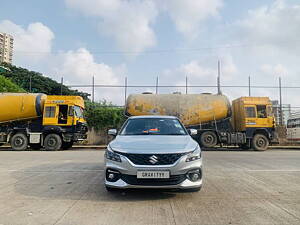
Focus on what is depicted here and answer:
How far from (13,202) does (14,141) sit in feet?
40.4

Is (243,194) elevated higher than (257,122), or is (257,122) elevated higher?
(257,122)

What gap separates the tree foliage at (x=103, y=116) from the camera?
2045 cm

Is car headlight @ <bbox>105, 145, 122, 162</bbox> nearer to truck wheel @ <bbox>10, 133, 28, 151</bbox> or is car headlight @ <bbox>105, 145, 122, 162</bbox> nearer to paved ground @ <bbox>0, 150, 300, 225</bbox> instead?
paved ground @ <bbox>0, 150, 300, 225</bbox>

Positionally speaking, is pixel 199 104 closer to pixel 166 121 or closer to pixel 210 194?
pixel 166 121

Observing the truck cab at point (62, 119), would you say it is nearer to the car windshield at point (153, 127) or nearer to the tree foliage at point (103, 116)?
the tree foliage at point (103, 116)

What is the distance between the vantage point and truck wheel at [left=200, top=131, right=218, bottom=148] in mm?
14549

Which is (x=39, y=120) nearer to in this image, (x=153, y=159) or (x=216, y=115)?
(x=216, y=115)

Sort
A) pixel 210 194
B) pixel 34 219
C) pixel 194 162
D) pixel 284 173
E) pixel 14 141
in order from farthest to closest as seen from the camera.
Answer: pixel 14 141 < pixel 284 173 < pixel 210 194 < pixel 194 162 < pixel 34 219

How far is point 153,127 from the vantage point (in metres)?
5.36

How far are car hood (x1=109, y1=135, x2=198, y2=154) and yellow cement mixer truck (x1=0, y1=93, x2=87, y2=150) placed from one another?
429 inches

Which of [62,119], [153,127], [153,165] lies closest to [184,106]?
[62,119]

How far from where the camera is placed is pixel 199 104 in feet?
48.7

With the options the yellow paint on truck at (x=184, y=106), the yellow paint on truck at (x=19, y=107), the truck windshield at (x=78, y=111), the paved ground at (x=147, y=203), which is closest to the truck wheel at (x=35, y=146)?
the yellow paint on truck at (x=19, y=107)

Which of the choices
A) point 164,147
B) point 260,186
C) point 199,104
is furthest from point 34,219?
point 199,104
